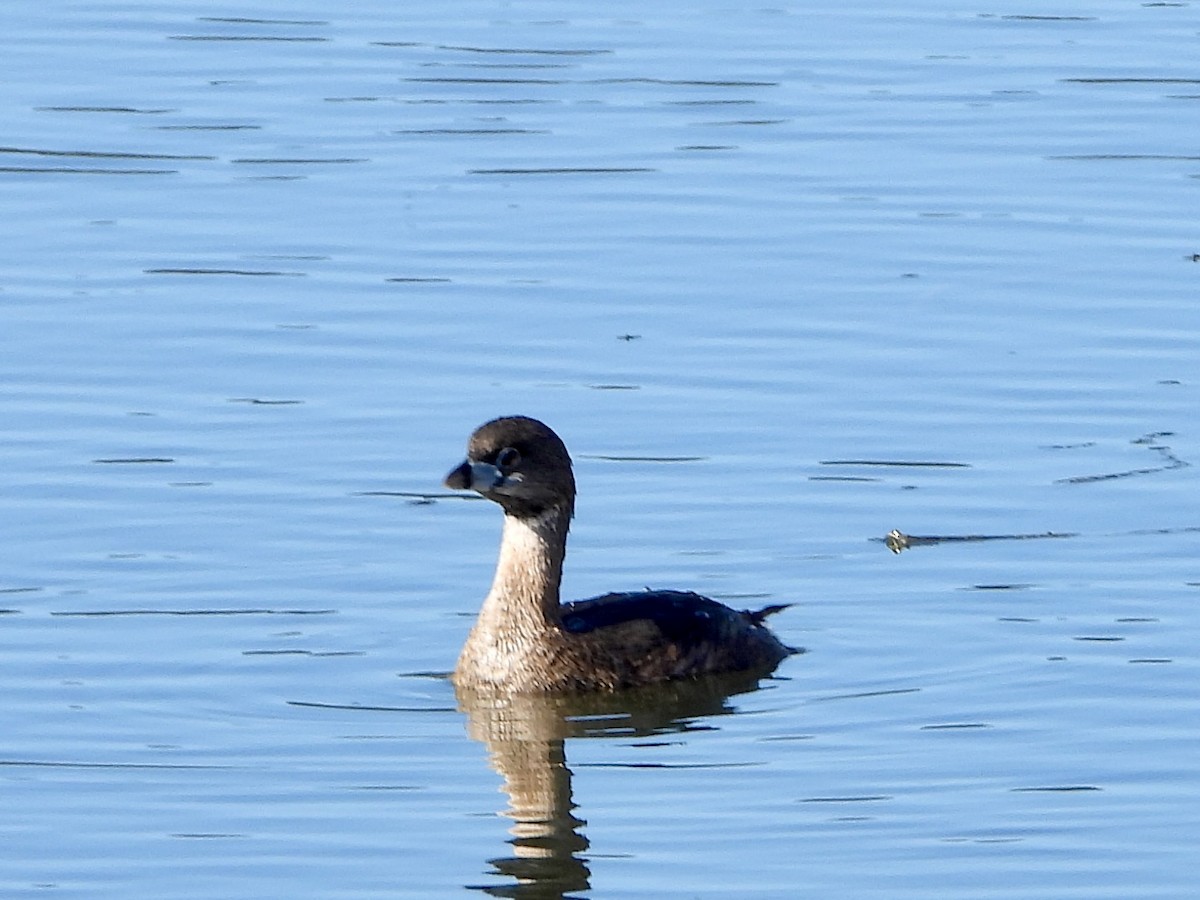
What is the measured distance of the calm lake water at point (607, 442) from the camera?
1034 cm

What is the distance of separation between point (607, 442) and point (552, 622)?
2.61 m

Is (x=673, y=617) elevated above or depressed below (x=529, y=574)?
below

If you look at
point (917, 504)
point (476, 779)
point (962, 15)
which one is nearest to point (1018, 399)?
point (917, 504)

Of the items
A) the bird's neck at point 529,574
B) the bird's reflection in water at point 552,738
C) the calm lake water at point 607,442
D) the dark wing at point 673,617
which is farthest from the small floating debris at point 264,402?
the bird's reflection in water at point 552,738

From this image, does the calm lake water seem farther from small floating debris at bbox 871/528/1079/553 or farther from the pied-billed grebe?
the pied-billed grebe

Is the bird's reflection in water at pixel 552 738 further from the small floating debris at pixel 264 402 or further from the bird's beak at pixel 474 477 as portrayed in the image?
the small floating debris at pixel 264 402

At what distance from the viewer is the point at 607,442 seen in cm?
1507

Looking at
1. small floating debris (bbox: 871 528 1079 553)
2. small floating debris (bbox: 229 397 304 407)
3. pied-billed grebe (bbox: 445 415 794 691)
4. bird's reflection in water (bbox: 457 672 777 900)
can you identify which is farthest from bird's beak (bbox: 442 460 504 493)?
small floating debris (bbox: 229 397 304 407)

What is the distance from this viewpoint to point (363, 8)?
2605 centimetres

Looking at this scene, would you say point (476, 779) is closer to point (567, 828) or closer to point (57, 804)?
point (567, 828)

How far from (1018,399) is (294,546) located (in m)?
4.10

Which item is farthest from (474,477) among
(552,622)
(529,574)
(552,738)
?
(552,738)

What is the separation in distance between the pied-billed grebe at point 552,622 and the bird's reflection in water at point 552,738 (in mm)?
88

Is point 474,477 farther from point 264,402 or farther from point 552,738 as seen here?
point 264,402
